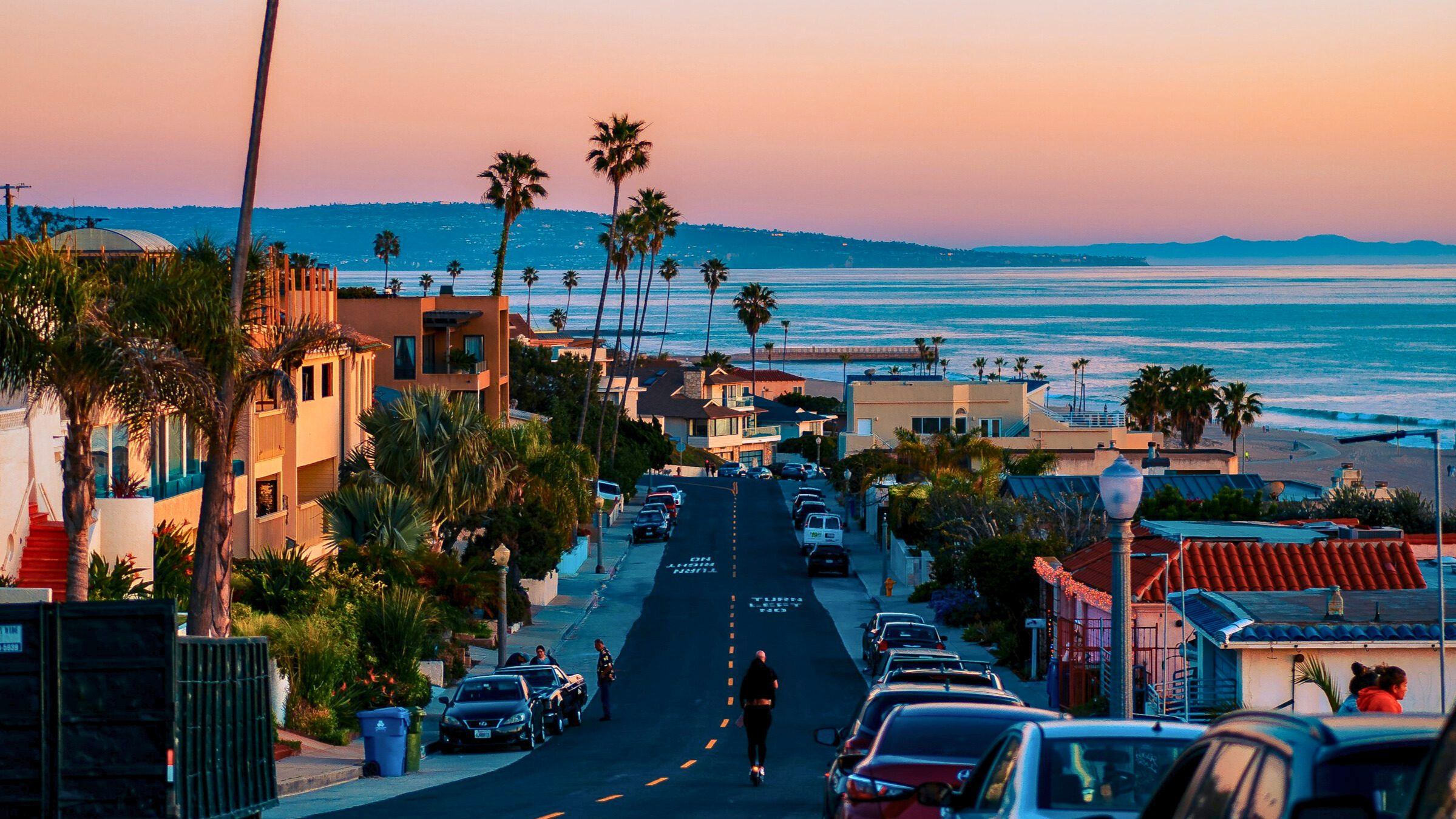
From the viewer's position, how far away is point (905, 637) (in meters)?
36.6

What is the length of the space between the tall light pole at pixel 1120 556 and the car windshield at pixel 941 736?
1885mm

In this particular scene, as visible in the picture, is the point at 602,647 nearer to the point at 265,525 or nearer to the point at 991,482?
the point at 265,525

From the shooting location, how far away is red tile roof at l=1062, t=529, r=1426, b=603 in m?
28.2

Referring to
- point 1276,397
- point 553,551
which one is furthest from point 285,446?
point 1276,397

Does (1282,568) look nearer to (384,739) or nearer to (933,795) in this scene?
(384,739)

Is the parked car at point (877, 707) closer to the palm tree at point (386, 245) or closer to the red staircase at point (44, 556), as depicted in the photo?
the red staircase at point (44, 556)

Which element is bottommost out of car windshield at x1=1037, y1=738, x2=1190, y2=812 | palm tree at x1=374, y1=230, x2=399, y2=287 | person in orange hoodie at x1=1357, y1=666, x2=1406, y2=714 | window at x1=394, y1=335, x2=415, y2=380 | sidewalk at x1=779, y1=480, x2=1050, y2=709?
sidewalk at x1=779, y1=480, x2=1050, y2=709

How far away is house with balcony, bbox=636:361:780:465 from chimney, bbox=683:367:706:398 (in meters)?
0.05

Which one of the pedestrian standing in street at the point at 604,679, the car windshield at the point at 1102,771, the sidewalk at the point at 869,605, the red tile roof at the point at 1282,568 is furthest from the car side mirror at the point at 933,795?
the pedestrian standing in street at the point at 604,679

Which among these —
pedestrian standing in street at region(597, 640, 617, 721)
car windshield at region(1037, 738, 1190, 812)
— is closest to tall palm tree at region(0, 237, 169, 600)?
pedestrian standing in street at region(597, 640, 617, 721)

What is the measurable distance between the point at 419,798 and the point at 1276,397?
6615 inches

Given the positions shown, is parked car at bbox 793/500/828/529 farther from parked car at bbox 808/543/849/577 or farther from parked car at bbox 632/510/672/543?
parked car at bbox 808/543/849/577

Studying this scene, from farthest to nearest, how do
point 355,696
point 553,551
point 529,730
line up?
point 553,551
point 355,696
point 529,730

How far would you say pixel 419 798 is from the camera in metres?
20.2
